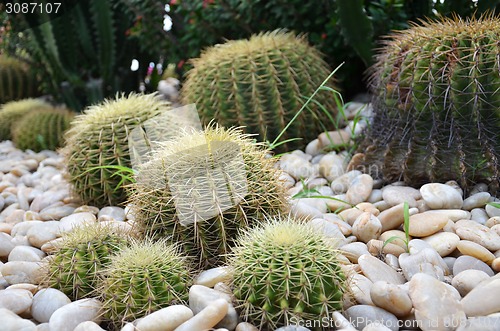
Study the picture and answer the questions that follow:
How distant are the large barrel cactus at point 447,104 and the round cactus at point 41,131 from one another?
2.99 m

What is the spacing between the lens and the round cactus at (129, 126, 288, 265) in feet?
7.00

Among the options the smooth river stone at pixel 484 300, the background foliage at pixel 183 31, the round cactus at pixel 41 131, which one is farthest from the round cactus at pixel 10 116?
the smooth river stone at pixel 484 300

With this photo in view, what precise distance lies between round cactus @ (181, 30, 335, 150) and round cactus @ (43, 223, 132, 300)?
166 centimetres

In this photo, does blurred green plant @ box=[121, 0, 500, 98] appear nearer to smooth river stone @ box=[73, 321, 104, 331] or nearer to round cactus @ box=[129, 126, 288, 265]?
round cactus @ box=[129, 126, 288, 265]

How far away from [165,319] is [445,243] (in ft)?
3.71

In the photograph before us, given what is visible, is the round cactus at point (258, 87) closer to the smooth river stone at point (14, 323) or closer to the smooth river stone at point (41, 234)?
the smooth river stone at point (41, 234)

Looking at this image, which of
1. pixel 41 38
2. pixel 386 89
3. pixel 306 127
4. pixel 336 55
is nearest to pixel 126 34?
pixel 41 38

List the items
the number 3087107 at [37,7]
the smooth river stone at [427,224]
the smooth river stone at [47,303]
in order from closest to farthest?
the smooth river stone at [47,303]
the smooth river stone at [427,224]
the number 3087107 at [37,7]

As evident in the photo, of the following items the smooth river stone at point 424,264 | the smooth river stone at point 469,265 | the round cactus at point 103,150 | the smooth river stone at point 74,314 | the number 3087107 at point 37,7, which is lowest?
the smooth river stone at point 469,265

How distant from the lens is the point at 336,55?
4.55 metres

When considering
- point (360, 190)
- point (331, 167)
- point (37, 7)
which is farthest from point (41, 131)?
point (360, 190)

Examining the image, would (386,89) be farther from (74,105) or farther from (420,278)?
(74,105)

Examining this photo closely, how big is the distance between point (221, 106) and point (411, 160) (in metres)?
1.29

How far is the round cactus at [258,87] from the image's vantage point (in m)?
3.66
